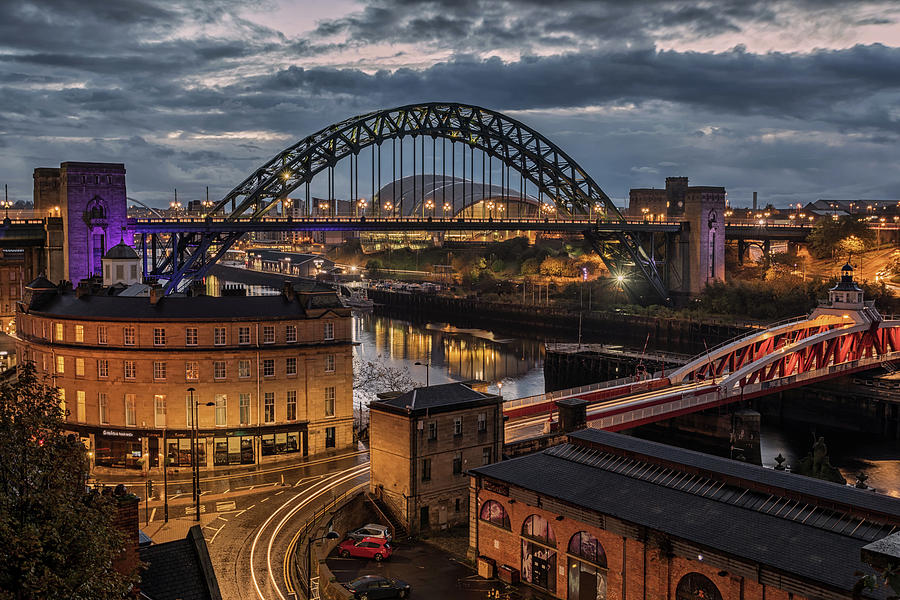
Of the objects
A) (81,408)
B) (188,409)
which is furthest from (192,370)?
(81,408)

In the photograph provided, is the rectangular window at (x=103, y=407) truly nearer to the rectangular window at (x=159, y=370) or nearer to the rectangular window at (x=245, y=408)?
the rectangular window at (x=159, y=370)

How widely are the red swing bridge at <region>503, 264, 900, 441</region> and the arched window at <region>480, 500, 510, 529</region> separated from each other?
965 cm

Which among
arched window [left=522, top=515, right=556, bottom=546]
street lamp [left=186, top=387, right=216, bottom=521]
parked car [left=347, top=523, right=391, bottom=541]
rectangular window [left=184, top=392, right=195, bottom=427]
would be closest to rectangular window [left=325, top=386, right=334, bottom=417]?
street lamp [left=186, top=387, right=216, bottom=521]

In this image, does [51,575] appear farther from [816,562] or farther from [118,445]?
[118,445]

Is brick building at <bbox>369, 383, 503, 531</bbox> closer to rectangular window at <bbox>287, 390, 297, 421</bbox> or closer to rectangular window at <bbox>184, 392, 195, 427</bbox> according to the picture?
rectangular window at <bbox>287, 390, 297, 421</bbox>

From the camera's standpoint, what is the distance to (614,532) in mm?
22172

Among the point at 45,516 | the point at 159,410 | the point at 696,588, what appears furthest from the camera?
the point at 159,410

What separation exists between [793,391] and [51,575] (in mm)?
51718

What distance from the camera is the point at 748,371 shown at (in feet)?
156

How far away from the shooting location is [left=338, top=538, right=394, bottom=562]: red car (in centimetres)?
2600

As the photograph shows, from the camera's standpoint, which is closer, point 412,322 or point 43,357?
point 43,357

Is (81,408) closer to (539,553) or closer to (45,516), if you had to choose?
(539,553)

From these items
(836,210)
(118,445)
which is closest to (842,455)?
(118,445)

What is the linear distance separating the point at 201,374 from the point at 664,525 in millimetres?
20543
